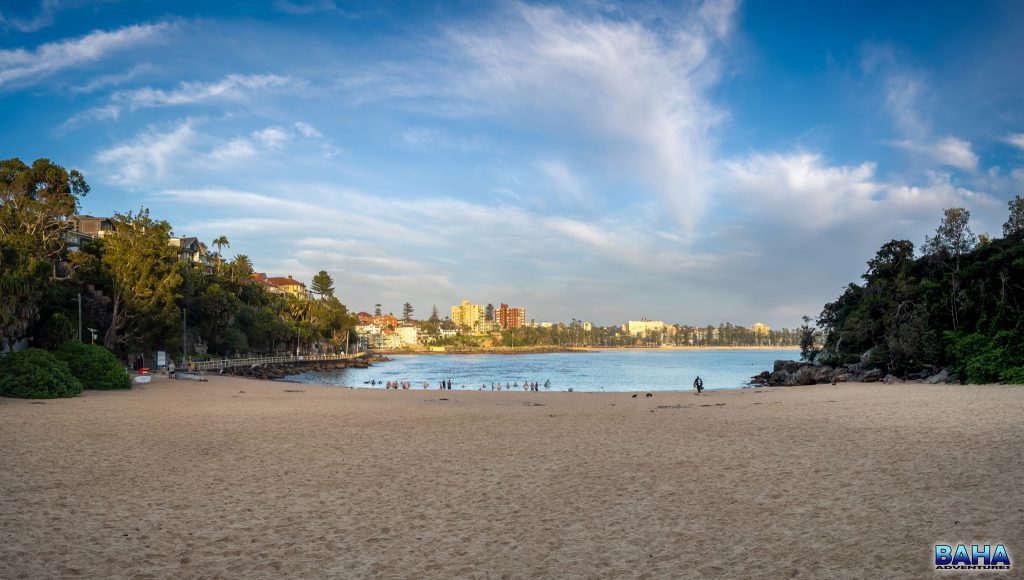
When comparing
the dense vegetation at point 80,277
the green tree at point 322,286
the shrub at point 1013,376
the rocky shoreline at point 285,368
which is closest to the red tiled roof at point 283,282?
the green tree at point 322,286

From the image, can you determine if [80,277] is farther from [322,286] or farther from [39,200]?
[322,286]

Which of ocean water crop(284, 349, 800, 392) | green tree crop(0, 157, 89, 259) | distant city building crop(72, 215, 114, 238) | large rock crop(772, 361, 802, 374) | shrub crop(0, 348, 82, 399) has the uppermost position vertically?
distant city building crop(72, 215, 114, 238)

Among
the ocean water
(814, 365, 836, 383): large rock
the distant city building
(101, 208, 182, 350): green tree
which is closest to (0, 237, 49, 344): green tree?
(101, 208, 182, 350): green tree

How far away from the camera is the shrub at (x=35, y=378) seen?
79.1 feet

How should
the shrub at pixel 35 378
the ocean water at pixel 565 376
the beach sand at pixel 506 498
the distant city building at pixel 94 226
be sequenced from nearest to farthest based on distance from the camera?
the beach sand at pixel 506 498
the shrub at pixel 35 378
the ocean water at pixel 565 376
the distant city building at pixel 94 226

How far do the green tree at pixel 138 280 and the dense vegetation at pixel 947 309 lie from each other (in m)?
56.6

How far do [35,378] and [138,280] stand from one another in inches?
1099

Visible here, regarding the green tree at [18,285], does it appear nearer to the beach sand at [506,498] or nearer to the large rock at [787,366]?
the beach sand at [506,498]

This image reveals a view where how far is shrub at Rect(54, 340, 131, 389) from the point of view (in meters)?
29.8

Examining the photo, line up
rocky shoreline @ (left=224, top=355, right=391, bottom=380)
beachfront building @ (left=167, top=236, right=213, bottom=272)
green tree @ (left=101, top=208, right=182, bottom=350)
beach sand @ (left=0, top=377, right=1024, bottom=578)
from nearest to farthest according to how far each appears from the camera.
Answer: beach sand @ (left=0, top=377, right=1024, bottom=578) < green tree @ (left=101, top=208, right=182, bottom=350) < rocky shoreline @ (left=224, top=355, right=391, bottom=380) < beachfront building @ (left=167, top=236, right=213, bottom=272)

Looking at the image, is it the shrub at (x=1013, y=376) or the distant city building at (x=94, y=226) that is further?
the distant city building at (x=94, y=226)

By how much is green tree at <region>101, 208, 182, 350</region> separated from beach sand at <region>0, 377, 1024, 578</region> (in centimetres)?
3575

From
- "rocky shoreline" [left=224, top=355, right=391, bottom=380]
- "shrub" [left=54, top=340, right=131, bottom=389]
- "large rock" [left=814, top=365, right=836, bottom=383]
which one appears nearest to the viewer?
"shrub" [left=54, top=340, right=131, bottom=389]

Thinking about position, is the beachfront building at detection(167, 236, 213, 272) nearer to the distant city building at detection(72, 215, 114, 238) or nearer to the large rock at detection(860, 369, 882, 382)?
the distant city building at detection(72, 215, 114, 238)
